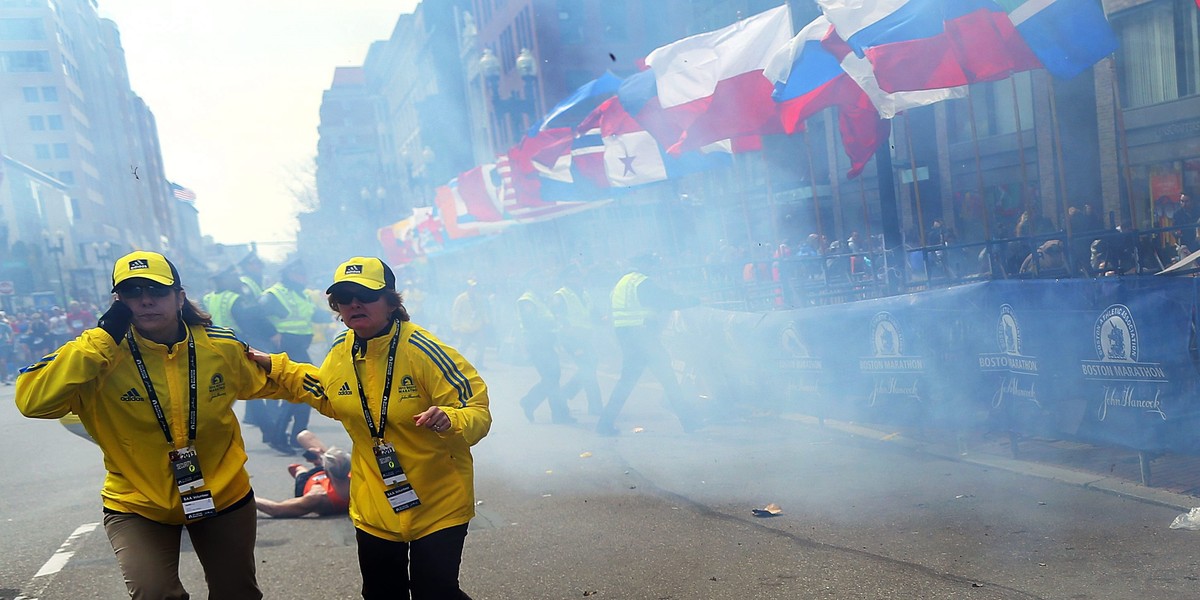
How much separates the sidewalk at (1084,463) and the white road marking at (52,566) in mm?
5212

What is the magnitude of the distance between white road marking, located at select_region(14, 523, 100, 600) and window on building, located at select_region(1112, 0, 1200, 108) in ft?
51.8

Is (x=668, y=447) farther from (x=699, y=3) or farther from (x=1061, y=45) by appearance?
(x=699, y=3)

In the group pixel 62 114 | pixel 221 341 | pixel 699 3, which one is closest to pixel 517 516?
pixel 221 341

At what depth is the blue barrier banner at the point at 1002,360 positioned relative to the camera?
217 inches

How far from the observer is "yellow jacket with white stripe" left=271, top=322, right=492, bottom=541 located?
309 centimetres

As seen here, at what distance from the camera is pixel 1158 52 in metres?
16.3

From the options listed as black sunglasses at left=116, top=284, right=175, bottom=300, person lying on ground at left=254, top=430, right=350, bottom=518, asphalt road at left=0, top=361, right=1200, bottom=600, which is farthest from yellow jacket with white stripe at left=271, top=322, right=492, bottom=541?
person lying on ground at left=254, top=430, right=350, bottom=518

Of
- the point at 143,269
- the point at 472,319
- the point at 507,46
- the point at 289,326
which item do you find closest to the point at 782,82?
the point at 289,326

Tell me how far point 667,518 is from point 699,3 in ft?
57.0

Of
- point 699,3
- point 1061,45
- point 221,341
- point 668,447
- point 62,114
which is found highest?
point 699,3

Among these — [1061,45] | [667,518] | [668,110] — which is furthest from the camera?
[668,110]

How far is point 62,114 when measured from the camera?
36.9 feet

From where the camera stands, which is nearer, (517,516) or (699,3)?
(517,516)

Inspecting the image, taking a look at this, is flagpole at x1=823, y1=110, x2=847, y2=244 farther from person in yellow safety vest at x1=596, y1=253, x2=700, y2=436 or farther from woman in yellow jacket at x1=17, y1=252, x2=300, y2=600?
woman in yellow jacket at x1=17, y1=252, x2=300, y2=600
